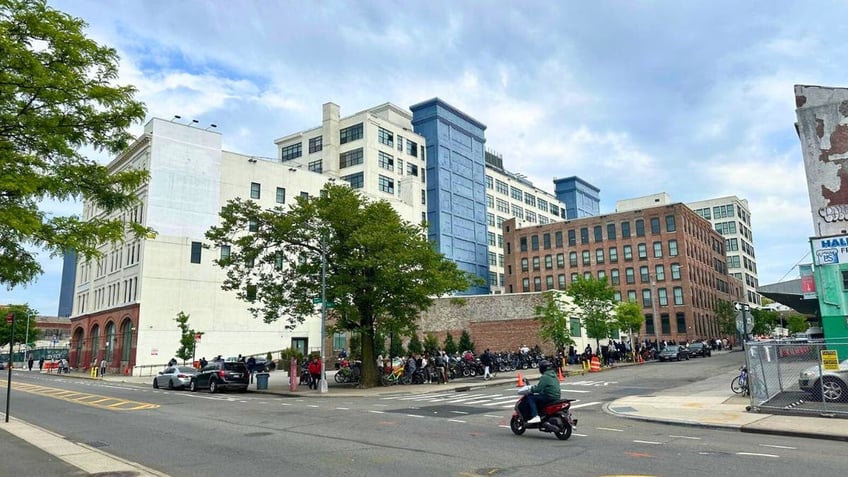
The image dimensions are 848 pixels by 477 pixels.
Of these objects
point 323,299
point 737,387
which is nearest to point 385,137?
point 323,299

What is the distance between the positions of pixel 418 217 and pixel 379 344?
47.0 m

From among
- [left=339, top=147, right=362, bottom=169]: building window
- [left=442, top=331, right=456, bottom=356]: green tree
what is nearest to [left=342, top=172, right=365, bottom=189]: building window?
[left=339, top=147, right=362, bottom=169]: building window

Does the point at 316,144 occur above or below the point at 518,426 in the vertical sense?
above

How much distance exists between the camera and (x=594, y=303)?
165ft

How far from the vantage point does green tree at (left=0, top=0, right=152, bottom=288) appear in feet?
40.2

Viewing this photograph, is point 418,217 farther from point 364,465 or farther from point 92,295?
point 364,465

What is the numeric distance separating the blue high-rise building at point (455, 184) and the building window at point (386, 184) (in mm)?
6903

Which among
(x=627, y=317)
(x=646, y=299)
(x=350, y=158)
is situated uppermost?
(x=350, y=158)

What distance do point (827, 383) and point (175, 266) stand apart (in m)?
51.9

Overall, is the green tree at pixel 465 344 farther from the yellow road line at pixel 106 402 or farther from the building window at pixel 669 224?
the building window at pixel 669 224

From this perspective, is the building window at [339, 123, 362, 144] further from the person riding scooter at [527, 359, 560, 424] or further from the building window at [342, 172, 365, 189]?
the person riding scooter at [527, 359, 560, 424]

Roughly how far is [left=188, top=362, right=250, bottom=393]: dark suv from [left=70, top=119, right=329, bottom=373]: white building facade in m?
25.5

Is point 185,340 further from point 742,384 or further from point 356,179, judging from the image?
point 742,384

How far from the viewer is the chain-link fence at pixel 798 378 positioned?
1479cm
